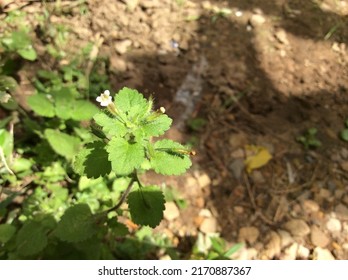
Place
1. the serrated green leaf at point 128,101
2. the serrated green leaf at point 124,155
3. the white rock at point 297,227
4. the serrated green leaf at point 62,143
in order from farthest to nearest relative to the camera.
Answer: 1. the white rock at point 297,227
2. the serrated green leaf at point 62,143
3. the serrated green leaf at point 128,101
4. the serrated green leaf at point 124,155

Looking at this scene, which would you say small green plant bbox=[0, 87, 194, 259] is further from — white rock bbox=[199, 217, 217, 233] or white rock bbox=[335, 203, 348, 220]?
white rock bbox=[335, 203, 348, 220]

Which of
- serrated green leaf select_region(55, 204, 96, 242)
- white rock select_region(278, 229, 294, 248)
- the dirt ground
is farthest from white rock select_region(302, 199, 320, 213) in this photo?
serrated green leaf select_region(55, 204, 96, 242)

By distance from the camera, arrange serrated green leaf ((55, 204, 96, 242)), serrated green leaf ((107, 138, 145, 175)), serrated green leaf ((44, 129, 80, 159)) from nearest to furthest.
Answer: serrated green leaf ((107, 138, 145, 175)), serrated green leaf ((55, 204, 96, 242)), serrated green leaf ((44, 129, 80, 159))

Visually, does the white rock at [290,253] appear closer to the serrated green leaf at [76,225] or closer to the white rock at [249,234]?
the white rock at [249,234]

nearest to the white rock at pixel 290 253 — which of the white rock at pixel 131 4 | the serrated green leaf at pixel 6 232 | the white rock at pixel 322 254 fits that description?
the white rock at pixel 322 254

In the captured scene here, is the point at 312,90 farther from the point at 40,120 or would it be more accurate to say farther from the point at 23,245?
the point at 23,245

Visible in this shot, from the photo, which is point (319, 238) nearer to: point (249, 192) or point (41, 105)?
point (249, 192)

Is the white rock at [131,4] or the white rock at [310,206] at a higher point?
the white rock at [131,4]
